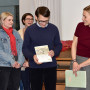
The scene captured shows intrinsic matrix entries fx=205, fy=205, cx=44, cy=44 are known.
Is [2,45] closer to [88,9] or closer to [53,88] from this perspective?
[53,88]

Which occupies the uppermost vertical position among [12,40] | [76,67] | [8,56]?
[12,40]

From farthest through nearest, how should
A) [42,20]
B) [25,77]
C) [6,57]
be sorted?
[25,77]
[6,57]
[42,20]

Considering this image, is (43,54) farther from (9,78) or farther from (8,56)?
(9,78)

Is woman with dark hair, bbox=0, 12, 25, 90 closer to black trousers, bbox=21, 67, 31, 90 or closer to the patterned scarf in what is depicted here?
the patterned scarf

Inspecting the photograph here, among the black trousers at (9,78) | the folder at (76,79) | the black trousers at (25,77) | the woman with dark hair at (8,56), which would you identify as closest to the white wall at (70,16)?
the black trousers at (25,77)

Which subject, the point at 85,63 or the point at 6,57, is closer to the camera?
the point at 85,63

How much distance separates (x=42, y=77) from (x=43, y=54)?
286 millimetres

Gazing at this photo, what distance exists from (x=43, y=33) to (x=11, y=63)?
69 cm

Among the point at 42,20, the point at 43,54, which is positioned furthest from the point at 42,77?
the point at 42,20

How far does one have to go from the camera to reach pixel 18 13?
500cm

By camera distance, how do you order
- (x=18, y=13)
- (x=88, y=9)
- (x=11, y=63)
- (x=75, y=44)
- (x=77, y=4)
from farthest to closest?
(x=18, y=13)
(x=77, y=4)
(x=11, y=63)
(x=75, y=44)
(x=88, y=9)

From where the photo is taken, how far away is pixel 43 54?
8.38 ft

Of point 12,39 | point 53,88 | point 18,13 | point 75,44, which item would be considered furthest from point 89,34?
point 18,13

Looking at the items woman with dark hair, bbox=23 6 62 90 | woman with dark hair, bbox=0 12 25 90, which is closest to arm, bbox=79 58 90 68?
woman with dark hair, bbox=23 6 62 90
